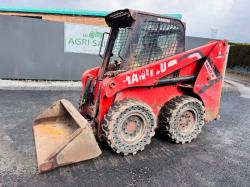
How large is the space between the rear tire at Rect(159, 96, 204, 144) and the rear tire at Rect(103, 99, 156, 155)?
0.43 metres

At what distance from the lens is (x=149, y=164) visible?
3691mm

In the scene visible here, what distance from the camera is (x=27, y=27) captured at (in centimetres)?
1010

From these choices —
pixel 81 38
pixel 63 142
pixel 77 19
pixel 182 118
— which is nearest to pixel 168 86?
pixel 182 118

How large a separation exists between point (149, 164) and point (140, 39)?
197 cm

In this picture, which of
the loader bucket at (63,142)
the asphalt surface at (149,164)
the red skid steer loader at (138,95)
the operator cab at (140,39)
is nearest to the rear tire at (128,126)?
the red skid steer loader at (138,95)

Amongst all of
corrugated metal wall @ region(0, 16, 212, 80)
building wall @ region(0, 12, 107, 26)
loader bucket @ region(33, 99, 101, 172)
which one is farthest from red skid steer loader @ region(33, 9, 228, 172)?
building wall @ region(0, 12, 107, 26)

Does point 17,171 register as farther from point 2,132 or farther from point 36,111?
point 36,111

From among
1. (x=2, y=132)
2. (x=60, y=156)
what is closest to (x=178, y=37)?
(x=60, y=156)

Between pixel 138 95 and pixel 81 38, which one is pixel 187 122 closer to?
pixel 138 95

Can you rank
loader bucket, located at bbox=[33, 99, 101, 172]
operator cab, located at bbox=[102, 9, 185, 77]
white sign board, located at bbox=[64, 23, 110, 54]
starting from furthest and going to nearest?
1. white sign board, located at bbox=[64, 23, 110, 54]
2. operator cab, located at bbox=[102, 9, 185, 77]
3. loader bucket, located at bbox=[33, 99, 101, 172]

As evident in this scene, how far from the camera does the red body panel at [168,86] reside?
12.6 ft

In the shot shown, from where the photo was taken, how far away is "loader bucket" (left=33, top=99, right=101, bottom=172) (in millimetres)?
3211

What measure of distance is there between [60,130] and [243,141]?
3.50 meters

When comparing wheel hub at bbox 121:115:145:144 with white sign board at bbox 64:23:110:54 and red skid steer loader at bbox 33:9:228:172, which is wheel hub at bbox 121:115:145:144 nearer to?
red skid steer loader at bbox 33:9:228:172
